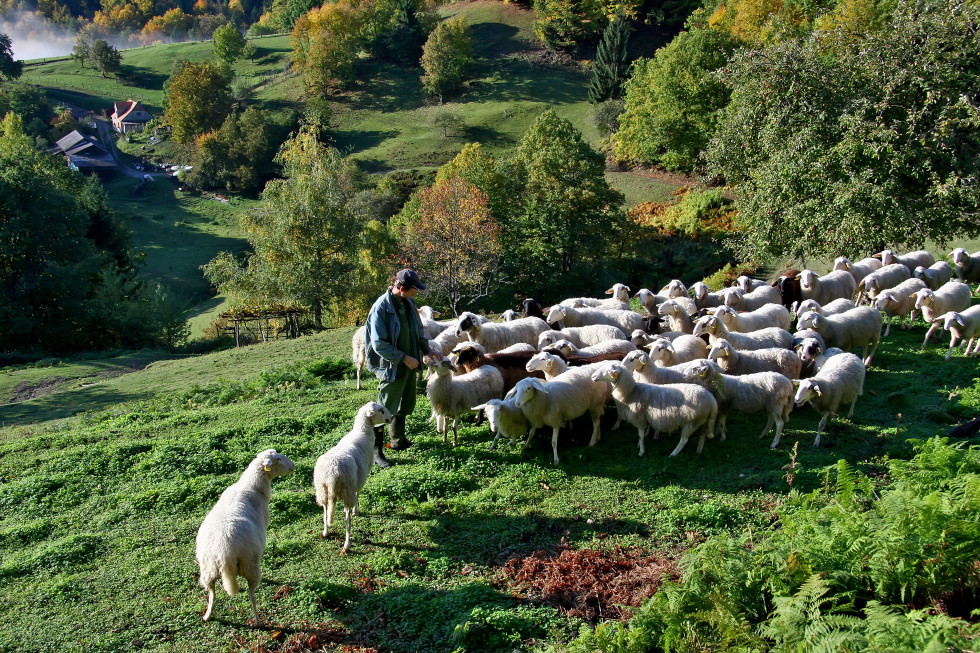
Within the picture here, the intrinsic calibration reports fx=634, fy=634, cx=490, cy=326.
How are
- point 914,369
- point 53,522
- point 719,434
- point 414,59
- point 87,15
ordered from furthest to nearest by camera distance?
point 87,15 → point 414,59 → point 914,369 → point 719,434 → point 53,522

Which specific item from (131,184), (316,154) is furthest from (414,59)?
(316,154)

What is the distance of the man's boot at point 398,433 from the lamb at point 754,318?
7.07 metres

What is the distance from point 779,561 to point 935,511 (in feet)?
4.53

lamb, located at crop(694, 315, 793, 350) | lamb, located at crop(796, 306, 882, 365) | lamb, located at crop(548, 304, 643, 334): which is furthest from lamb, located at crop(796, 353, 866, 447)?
lamb, located at crop(548, 304, 643, 334)

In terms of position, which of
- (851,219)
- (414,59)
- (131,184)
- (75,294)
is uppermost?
(414,59)

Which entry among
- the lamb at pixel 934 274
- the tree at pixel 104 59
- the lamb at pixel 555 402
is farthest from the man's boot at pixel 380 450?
the tree at pixel 104 59

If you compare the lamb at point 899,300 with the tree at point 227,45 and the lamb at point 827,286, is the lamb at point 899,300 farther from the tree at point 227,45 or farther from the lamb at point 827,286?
the tree at point 227,45

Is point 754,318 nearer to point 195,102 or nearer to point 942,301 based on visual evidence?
point 942,301

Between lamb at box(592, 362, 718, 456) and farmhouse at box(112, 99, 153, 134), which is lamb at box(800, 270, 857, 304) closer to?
lamb at box(592, 362, 718, 456)

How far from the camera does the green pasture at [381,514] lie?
Answer: 6.59 metres

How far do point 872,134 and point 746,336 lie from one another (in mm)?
11637

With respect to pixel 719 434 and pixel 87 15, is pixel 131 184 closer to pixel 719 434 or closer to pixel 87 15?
pixel 719 434

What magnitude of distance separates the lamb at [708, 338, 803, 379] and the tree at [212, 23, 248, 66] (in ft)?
395

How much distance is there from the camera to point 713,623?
5.54 metres
